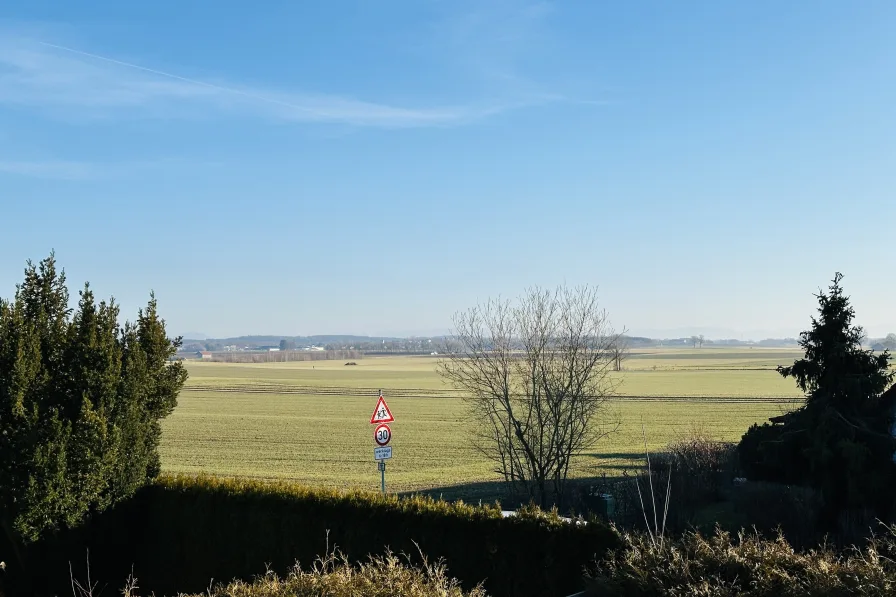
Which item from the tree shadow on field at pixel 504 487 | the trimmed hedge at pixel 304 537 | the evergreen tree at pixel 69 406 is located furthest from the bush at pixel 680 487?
the evergreen tree at pixel 69 406

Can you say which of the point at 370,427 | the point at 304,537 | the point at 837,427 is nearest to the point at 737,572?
the point at 304,537

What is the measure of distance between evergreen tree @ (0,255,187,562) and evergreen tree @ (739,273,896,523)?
13846 millimetres

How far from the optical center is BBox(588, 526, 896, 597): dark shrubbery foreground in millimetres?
7227

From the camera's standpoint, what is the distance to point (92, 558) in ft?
45.0

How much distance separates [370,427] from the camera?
5084cm

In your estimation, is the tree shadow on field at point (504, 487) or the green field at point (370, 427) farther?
the green field at point (370, 427)

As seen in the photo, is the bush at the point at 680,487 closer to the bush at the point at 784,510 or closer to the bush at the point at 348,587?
the bush at the point at 784,510

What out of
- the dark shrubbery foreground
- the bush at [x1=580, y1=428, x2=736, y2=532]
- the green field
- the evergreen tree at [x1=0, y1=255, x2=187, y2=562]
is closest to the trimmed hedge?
the evergreen tree at [x1=0, y1=255, x2=187, y2=562]

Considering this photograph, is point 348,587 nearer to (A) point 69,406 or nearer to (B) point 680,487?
(A) point 69,406

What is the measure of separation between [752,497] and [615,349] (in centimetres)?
701

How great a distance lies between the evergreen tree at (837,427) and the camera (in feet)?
54.4

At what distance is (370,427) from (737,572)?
4394cm

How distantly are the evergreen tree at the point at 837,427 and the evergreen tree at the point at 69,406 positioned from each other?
13.8 metres

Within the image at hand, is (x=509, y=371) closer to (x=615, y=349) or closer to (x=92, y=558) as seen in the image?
(x=615, y=349)
